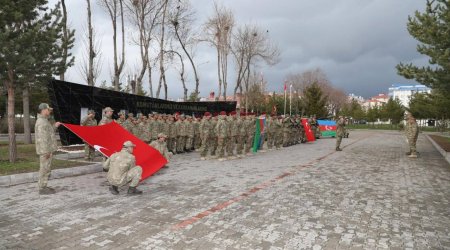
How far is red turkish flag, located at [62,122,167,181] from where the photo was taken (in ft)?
31.2

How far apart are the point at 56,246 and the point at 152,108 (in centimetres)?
1692

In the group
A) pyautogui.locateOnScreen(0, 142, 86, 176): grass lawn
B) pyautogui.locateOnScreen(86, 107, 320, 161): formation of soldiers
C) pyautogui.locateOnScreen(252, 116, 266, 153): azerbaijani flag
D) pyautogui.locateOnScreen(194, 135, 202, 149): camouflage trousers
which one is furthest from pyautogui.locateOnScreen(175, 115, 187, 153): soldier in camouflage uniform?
pyautogui.locateOnScreen(0, 142, 86, 176): grass lawn

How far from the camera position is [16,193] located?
26.2 ft

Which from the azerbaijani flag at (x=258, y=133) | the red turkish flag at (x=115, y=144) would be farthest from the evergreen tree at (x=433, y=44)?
the red turkish flag at (x=115, y=144)

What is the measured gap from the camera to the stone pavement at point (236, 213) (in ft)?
16.7

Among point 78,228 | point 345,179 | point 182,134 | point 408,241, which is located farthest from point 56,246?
point 182,134

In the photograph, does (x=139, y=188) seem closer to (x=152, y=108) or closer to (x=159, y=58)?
(x=152, y=108)

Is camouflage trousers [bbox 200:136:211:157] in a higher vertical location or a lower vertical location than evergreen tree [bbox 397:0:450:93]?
lower

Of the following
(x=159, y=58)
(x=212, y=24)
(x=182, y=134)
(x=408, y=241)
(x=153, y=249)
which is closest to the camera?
(x=153, y=249)

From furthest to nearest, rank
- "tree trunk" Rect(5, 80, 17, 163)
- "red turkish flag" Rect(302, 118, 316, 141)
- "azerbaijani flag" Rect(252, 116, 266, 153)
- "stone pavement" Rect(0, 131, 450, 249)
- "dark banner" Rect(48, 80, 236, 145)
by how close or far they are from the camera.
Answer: "red turkish flag" Rect(302, 118, 316, 141) → "azerbaijani flag" Rect(252, 116, 266, 153) → "dark banner" Rect(48, 80, 236, 145) → "tree trunk" Rect(5, 80, 17, 163) → "stone pavement" Rect(0, 131, 450, 249)

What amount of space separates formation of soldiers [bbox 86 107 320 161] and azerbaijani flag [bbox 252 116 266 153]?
157 mm

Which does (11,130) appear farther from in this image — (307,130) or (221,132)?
(307,130)

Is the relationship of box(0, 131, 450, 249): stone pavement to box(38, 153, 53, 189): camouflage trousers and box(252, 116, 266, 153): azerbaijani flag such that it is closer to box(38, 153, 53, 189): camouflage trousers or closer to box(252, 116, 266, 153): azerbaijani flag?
box(38, 153, 53, 189): camouflage trousers

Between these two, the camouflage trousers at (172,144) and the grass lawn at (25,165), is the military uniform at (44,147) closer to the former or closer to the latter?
the grass lawn at (25,165)
